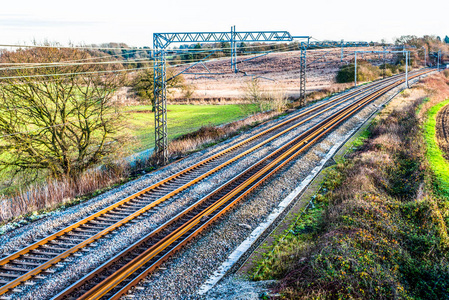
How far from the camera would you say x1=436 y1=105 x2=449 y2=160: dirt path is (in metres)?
23.3

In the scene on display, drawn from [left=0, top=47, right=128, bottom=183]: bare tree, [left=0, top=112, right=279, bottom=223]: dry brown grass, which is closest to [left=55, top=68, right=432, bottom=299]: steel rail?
[left=0, top=112, right=279, bottom=223]: dry brown grass

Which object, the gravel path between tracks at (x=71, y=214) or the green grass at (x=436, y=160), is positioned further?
the green grass at (x=436, y=160)

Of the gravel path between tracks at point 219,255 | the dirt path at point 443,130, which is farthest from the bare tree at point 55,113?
the dirt path at point 443,130

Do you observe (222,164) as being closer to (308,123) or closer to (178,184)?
(178,184)

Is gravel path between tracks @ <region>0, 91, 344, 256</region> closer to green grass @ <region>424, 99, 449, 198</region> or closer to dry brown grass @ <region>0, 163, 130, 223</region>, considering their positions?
dry brown grass @ <region>0, 163, 130, 223</region>

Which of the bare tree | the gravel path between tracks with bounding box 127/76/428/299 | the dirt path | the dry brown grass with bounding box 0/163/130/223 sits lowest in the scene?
the gravel path between tracks with bounding box 127/76/428/299

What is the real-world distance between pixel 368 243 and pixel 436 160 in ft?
40.3

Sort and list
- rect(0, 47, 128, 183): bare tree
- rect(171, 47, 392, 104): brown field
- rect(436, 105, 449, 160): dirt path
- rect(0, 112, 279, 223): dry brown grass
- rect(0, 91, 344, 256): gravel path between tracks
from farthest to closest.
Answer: rect(171, 47, 392, 104): brown field → rect(436, 105, 449, 160): dirt path → rect(0, 47, 128, 183): bare tree → rect(0, 112, 279, 223): dry brown grass → rect(0, 91, 344, 256): gravel path between tracks

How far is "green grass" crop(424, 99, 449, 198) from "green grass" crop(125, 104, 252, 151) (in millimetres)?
18781

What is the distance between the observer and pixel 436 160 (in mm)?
19062

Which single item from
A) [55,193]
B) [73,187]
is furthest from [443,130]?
[55,193]

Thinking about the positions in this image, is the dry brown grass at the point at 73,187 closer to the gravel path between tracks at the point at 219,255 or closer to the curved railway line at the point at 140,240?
the curved railway line at the point at 140,240

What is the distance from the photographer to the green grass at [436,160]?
50.2 ft

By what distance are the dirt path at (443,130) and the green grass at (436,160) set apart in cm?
37
